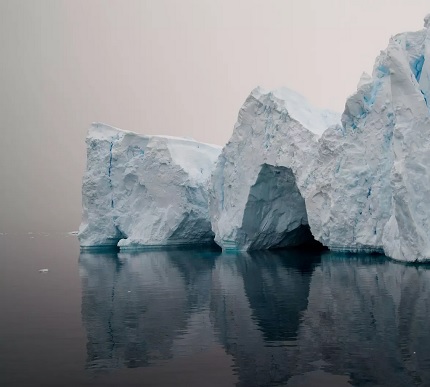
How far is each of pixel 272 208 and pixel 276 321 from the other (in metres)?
18.6

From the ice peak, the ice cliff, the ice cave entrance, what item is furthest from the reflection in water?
the ice peak

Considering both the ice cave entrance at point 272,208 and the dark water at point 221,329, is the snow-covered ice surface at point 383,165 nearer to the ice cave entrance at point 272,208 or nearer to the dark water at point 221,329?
the dark water at point 221,329

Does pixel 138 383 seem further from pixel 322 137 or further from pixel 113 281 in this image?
pixel 322 137

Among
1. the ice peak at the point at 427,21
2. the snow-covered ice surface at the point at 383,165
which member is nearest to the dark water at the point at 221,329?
the snow-covered ice surface at the point at 383,165

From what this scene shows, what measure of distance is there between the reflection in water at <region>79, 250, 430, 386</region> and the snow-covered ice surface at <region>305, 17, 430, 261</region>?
1777mm

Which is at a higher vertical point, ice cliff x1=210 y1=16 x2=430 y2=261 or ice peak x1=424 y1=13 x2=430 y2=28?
ice peak x1=424 y1=13 x2=430 y2=28

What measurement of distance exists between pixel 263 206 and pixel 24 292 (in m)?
15.3

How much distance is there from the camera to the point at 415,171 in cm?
1941

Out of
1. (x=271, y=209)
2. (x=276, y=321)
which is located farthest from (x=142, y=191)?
(x=276, y=321)

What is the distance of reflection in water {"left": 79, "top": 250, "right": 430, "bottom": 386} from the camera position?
297 inches

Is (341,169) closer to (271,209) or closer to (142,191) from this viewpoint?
(271,209)

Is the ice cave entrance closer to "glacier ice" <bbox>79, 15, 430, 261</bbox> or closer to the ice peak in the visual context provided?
"glacier ice" <bbox>79, 15, 430, 261</bbox>

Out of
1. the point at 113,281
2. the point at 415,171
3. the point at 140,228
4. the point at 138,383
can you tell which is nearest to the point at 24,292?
the point at 113,281

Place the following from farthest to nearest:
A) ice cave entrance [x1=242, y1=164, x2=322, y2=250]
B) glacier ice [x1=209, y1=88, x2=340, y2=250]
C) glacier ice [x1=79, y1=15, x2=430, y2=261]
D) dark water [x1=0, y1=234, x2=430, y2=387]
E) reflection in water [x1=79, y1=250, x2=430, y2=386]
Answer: ice cave entrance [x1=242, y1=164, x2=322, y2=250]
glacier ice [x1=209, y1=88, x2=340, y2=250]
glacier ice [x1=79, y1=15, x2=430, y2=261]
reflection in water [x1=79, y1=250, x2=430, y2=386]
dark water [x1=0, y1=234, x2=430, y2=387]
